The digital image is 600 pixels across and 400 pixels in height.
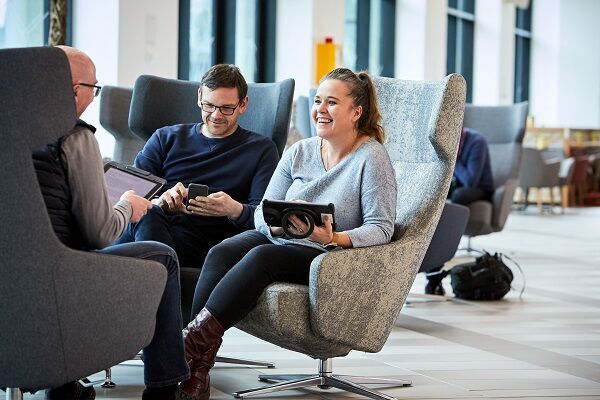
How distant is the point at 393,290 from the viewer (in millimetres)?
3166

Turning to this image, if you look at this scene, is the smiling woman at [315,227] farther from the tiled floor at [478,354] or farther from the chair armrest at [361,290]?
the tiled floor at [478,354]

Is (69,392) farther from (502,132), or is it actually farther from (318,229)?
(502,132)

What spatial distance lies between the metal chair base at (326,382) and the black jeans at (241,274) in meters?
0.34

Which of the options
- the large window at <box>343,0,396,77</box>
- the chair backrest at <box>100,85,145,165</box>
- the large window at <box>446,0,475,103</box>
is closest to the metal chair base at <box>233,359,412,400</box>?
the chair backrest at <box>100,85,145,165</box>

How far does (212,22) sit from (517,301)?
5.61 meters

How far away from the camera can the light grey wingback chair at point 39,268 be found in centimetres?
219

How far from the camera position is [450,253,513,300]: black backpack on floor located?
19.3 ft

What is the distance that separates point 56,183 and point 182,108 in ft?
6.06

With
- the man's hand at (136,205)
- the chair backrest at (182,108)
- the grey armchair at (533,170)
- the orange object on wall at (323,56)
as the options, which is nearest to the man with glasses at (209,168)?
the chair backrest at (182,108)

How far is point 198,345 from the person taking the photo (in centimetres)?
306

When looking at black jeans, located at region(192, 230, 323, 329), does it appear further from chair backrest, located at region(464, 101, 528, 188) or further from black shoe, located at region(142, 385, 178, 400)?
chair backrest, located at region(464, 101, 528, 188)

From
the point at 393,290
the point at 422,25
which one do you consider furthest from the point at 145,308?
the point at 422,25

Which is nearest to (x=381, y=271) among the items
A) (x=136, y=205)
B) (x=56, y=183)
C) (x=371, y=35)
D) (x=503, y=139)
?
(x=136, y=205)

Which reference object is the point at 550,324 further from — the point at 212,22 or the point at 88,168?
the point at 212,22
